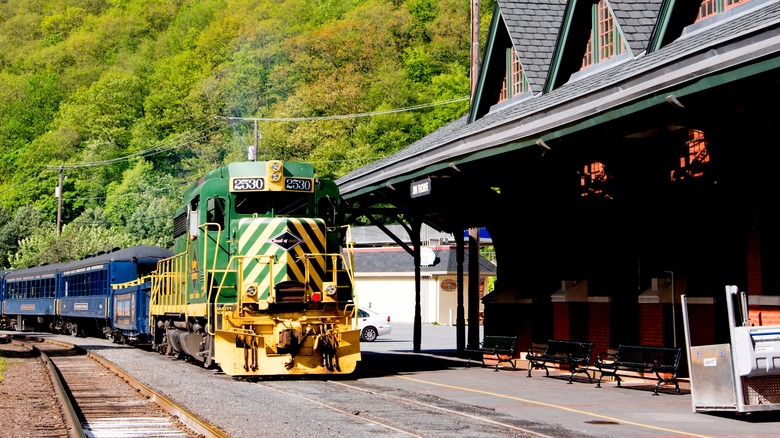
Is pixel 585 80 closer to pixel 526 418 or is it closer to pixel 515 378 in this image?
pixel 515 378

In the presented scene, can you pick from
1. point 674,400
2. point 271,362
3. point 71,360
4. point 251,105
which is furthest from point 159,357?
point 251,105

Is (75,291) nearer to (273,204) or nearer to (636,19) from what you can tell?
(273,204)

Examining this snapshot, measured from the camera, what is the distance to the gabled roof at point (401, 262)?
59031mm

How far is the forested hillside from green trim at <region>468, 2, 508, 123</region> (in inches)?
1745

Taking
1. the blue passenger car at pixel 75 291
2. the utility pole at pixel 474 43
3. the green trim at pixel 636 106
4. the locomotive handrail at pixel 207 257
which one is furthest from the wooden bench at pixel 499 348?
the blue passenger car at pixel 75 291

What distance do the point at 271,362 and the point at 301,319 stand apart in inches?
35.2

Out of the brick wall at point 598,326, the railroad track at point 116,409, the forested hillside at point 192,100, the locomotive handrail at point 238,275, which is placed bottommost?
the railroad track at point 116,409

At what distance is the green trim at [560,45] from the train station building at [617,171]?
0.13ft

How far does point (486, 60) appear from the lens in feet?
76.3

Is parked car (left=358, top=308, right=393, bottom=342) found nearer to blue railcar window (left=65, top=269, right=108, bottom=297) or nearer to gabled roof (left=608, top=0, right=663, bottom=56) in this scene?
blue railcar window (left=65, top=269, right=108, bottom=297)

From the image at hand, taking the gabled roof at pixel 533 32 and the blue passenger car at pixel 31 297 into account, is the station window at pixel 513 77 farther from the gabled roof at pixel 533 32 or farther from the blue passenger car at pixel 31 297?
the blue passenger car at pixel 31 297

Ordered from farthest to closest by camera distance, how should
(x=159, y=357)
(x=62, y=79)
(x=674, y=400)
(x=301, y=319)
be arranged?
(x=62, y=79)
(x=159, y=357)
(x=301, y=319)
(x=674, y=400)

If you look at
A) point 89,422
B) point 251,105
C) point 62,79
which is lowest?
point 89,422

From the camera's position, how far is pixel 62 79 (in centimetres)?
13612
